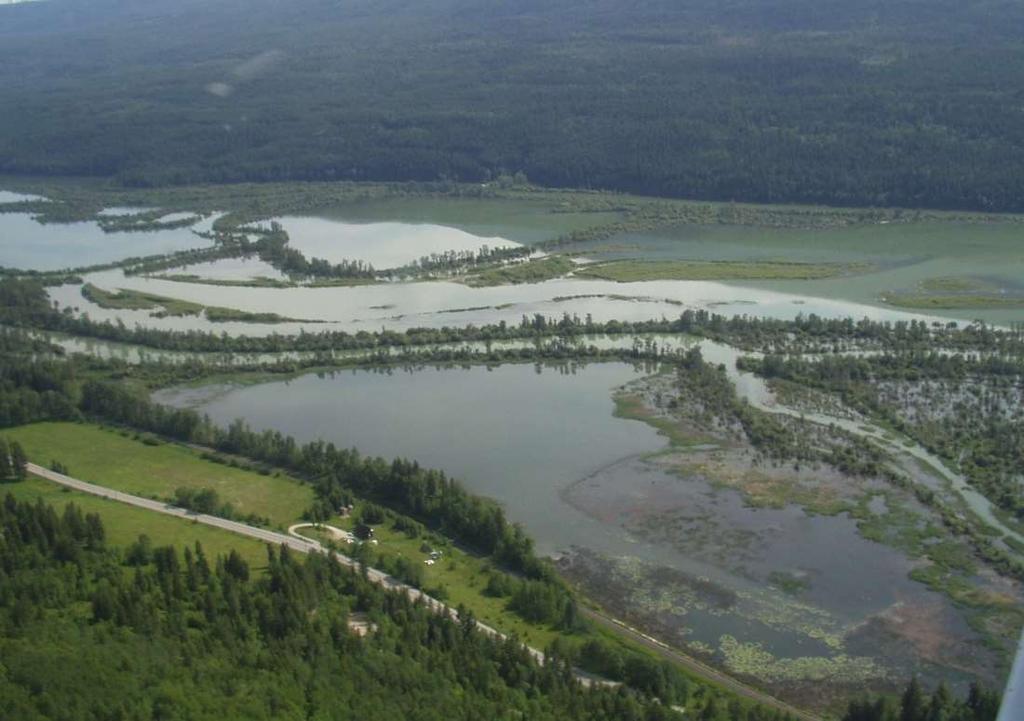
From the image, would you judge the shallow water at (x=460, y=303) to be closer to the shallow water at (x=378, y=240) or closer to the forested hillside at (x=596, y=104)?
the shallow water at (x=378, y=240)

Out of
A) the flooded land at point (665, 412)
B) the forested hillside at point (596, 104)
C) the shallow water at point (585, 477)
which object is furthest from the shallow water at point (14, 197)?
the shallow water at point (585, 477)

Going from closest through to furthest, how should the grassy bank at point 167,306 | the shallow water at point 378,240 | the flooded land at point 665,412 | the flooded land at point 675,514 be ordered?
1. the flooded land at point 675,514
2. the flooded land at point 665,412
3. the grassy bank at point 167,306
4. the shallow water at point 378,240

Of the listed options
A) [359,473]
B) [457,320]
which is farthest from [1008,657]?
[457,320]

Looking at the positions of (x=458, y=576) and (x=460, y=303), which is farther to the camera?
(x=460, y=303)

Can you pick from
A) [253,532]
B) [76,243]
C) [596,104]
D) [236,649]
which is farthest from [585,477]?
[596,104]

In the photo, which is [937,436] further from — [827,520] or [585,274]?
[585,274]

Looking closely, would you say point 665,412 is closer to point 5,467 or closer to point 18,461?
point 18,461

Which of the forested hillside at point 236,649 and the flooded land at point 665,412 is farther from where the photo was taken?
the flooded land at point 665,412

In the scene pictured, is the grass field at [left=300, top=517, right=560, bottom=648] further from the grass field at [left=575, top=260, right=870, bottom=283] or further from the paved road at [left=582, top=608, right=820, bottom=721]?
the grass field at [left=575, top=260, right=870, bottom=283]
